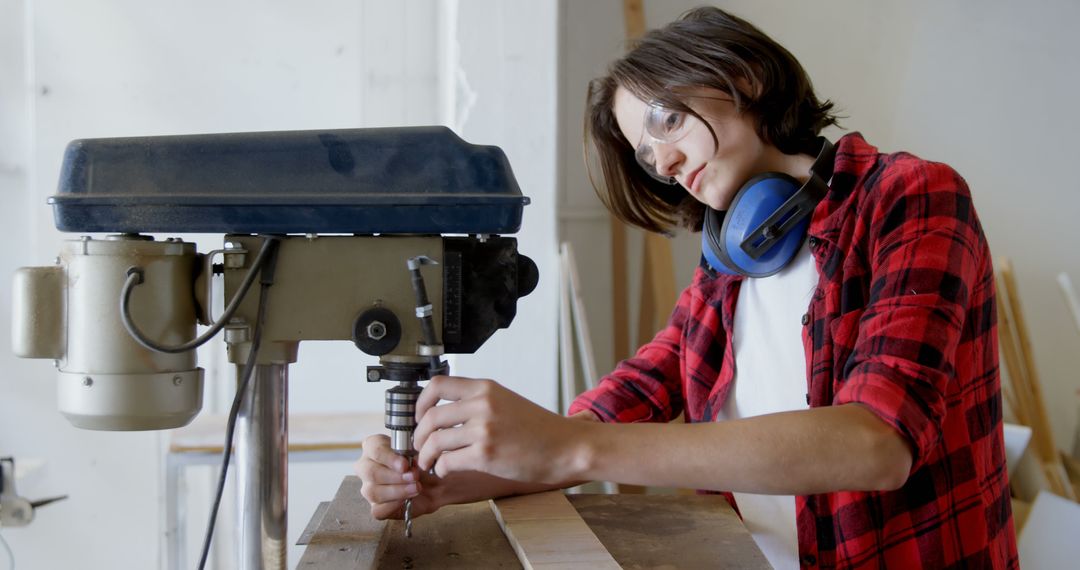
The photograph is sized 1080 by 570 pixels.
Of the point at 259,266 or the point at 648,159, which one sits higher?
the point at 648,159

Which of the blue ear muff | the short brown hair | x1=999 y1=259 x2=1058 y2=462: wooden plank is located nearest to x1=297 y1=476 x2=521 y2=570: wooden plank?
the blue ear muff

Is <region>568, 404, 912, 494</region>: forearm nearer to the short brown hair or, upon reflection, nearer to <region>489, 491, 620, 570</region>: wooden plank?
<region>489, 491, 620, 570</region>: wooden plank

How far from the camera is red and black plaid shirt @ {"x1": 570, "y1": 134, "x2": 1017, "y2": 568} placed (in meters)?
1.06

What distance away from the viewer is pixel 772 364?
150 centimetres

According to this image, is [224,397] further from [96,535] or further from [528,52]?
[528,52]

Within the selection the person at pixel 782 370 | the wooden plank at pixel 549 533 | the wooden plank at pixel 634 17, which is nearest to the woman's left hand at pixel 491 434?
the person at pixel 782 370

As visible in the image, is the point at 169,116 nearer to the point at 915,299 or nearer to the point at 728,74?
the point at 728,74

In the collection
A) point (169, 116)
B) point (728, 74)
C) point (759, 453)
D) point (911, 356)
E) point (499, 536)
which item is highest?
point (169, 116)

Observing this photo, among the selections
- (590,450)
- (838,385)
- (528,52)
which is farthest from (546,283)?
(590,450)

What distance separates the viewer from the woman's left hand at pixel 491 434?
95 centimetres

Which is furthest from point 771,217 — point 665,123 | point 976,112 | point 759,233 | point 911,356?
point 976,112

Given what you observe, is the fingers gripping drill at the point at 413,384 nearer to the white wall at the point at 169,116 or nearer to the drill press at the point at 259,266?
the drill press at the point at 259,266

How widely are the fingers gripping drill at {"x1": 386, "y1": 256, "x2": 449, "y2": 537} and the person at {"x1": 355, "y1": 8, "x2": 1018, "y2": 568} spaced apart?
20 millimetres

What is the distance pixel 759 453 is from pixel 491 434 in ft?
0.99
